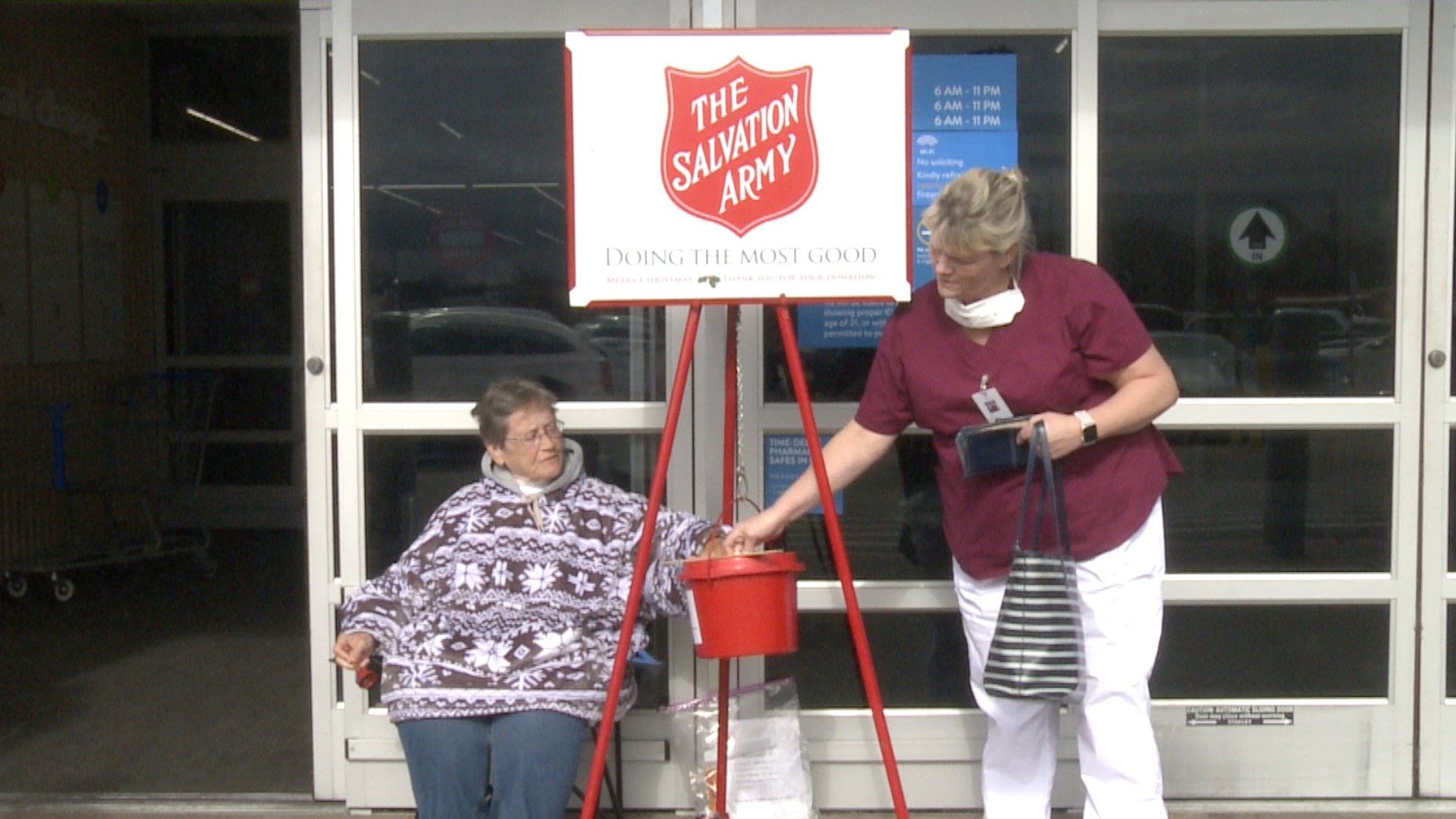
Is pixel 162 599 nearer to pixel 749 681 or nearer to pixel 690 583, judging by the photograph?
pixel 749 681

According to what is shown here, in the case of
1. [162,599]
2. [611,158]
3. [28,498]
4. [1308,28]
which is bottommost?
[162,599]

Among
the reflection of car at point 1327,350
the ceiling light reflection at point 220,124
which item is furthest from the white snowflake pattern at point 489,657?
the ceiling light reflection at point 220,124

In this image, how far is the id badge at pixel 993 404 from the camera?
3221mm

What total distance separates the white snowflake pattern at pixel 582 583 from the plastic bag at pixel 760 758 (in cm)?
47

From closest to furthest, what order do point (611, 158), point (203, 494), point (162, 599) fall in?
point (611, 158), point (162, 599), point (203, 494)

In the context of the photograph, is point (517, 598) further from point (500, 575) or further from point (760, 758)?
point (760, 758)

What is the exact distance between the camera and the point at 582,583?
11.7 feet

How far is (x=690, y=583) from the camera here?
11.0 feet

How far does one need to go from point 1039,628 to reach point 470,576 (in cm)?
128

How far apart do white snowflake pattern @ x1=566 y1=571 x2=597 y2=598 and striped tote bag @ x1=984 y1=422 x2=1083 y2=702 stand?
0.95m

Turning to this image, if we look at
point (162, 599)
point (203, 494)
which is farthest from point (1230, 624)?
point (203, 494)

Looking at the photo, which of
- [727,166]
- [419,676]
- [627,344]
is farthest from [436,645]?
[727,166]

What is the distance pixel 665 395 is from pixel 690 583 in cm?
85

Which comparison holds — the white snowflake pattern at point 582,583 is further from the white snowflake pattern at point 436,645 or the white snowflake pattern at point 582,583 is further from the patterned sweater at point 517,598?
the white snowflake pattern at point 436,645
